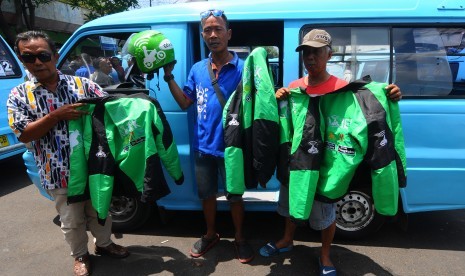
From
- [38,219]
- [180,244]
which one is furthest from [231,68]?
[38,219]

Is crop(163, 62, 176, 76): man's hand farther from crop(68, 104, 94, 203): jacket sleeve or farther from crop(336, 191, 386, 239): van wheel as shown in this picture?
crop(336, 191, 386, 239): van wheel

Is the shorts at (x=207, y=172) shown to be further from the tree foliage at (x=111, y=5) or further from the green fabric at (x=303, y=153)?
the tree foliage at (x=111, y=5)

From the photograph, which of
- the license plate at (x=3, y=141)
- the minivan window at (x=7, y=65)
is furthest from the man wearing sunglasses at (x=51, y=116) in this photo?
Result: the minivan window at (x=7, y=65)

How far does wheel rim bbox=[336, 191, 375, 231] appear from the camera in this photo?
9.89ft

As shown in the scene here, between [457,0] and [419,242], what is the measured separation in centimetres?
211

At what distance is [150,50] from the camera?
7.89 feet

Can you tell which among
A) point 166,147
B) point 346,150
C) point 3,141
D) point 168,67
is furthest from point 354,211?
point 3,141

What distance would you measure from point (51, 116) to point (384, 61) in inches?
102

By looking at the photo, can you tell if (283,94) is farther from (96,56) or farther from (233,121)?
(96,56)

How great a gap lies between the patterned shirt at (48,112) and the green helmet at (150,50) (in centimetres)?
47

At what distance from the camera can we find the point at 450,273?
2.71 meters

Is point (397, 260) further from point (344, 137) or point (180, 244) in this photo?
point (180, 244)

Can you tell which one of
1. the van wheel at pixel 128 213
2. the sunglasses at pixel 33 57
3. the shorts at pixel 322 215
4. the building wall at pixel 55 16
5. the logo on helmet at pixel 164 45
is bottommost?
the van wheel at pixel 128 213

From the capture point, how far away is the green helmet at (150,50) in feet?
7.88
